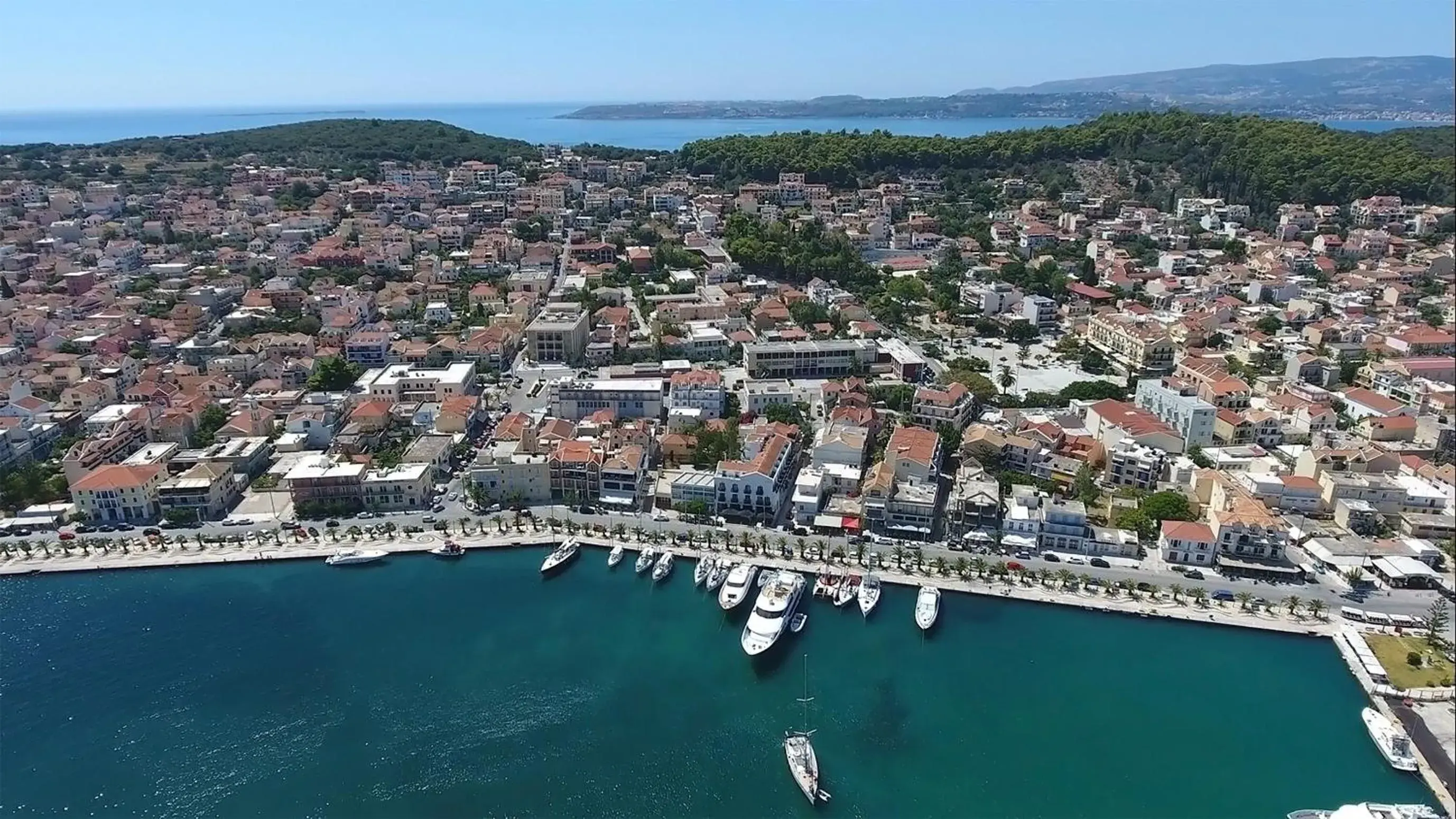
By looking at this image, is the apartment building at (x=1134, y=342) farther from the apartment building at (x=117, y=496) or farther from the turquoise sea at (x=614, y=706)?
the apartment building at (x=117, y=496)

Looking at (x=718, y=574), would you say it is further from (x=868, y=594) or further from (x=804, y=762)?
(x=804, y=762)

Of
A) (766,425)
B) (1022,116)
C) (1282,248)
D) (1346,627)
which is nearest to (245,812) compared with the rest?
(766,425)

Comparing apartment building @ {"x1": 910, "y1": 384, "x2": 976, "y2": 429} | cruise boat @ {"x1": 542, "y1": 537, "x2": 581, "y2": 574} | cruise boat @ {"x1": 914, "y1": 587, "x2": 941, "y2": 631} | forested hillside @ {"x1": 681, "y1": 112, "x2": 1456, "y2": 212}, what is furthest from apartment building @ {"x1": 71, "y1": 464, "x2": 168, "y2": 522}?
forested hillside @ {"x1": 681, "y1": 112, "x2": 1456, "y2": 212}

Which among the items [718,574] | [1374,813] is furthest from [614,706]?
[1374,813]

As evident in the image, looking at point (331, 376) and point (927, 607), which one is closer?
point (927, 607)

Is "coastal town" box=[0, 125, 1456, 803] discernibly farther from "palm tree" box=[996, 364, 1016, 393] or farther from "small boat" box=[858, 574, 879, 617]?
"small boat" box=[858, 574, 879, 617]
